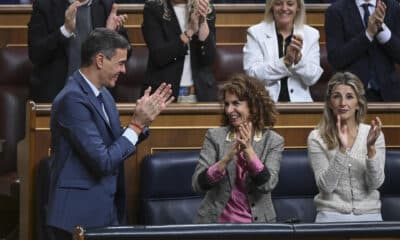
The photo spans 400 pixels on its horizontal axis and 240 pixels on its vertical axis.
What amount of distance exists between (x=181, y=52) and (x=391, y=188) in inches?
44.6

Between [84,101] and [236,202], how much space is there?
0.67m

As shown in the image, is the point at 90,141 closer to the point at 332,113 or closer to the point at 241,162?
the point at 241,162

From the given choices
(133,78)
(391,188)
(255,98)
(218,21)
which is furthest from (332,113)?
(218,21)

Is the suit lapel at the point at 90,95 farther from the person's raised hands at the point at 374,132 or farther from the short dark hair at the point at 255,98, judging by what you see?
the person's raised hands at the point at 374,132

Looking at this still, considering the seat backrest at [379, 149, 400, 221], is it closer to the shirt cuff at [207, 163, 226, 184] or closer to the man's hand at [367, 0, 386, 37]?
the man's hand at [367, 0, 386, 37]

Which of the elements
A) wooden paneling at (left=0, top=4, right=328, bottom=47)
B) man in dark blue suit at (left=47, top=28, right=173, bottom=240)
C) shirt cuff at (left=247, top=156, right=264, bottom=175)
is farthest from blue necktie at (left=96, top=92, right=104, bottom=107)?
wooden paneling at (left=0, top=4, right=328, bottom=47)

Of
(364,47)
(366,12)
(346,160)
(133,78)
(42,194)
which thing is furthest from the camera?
(133,78)

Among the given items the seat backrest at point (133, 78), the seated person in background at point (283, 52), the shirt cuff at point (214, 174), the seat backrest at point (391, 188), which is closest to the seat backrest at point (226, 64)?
the seat backrest at point (133, 78)

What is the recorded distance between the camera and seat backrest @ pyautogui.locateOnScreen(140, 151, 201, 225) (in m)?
4.26

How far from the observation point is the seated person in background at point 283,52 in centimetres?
486

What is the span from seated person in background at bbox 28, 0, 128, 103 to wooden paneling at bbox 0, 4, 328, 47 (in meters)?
0.66

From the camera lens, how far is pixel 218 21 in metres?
5.79

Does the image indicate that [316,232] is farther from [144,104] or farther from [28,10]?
[28,10]

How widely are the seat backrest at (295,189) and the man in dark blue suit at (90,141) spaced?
96 centimetres
